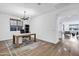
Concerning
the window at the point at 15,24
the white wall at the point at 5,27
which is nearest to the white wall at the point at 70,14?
the window at the point at 15,24


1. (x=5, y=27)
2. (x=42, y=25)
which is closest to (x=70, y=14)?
(x=42, y=25)

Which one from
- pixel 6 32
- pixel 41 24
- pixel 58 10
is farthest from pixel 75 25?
pixel 6 32

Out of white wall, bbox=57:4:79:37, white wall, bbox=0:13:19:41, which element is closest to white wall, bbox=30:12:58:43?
white wall, bbox=57:4:79:37

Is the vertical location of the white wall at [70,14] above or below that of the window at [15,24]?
above

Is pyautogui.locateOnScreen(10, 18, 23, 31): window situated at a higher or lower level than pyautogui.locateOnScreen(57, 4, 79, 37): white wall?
lower

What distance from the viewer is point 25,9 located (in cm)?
198

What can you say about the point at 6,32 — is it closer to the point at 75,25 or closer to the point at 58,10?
the point at 58,10

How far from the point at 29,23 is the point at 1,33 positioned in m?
0.89

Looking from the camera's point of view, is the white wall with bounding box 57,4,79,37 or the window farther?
the window

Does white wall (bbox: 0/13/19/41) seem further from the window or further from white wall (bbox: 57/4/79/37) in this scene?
white wall (bbox: 57/4/79/37)

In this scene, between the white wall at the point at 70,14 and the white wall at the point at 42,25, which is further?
the white wall at the point at 42,25

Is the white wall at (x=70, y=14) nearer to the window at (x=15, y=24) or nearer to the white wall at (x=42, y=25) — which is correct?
the white wall at (x=42, y=25)

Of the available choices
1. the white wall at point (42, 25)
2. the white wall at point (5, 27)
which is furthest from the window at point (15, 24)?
the white wall at point (42, 25)

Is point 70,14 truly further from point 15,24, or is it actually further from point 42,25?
point 15,24
